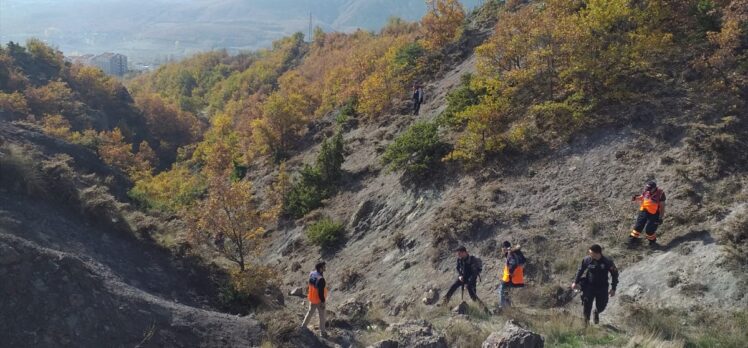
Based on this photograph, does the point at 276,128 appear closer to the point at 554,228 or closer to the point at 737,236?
the point at 554,228

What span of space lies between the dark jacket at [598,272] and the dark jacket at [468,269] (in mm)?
2215

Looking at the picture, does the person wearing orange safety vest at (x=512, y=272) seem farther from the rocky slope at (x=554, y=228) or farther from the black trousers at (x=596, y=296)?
the black trousers at (x=596, y=296)

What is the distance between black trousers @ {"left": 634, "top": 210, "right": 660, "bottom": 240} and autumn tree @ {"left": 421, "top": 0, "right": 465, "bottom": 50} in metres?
24.4

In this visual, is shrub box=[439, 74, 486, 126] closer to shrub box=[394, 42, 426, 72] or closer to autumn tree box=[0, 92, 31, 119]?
shrub box=[394, 42, 426, 72]

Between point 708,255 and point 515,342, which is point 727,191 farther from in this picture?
point 515,342

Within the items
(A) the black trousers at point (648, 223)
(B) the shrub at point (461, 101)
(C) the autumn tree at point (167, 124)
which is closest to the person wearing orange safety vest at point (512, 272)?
(A) the black trousers at point (648, 223)

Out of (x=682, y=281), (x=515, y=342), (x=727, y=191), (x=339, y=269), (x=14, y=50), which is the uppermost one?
(x=14, y=50)

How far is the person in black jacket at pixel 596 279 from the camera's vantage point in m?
9.12

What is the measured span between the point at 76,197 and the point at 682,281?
13.3 m

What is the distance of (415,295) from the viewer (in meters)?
13.4

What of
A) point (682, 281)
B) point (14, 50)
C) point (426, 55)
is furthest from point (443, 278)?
point (14, 50)

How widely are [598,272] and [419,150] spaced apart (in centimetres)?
1009

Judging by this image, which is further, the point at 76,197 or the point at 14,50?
the point at 14,50

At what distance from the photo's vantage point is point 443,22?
3588 cm
